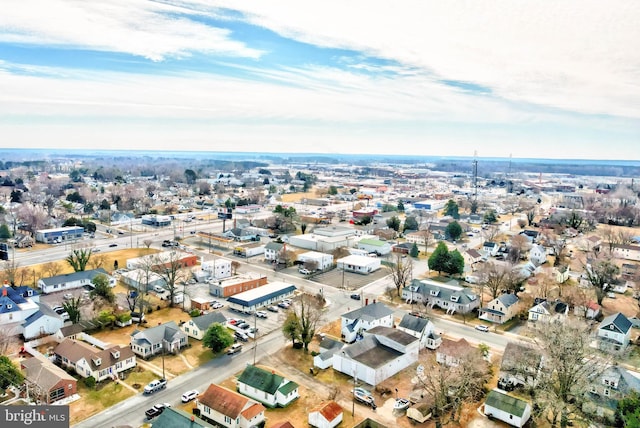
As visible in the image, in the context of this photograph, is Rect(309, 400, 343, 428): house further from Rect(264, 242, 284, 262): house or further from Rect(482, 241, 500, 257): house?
Rect(482, 241, 500, 257): house

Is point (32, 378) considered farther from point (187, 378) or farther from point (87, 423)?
point (187, 378)

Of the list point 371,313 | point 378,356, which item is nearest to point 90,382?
point 378,356

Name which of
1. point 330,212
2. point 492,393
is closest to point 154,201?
point 330,212

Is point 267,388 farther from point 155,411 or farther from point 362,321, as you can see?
point 362,321

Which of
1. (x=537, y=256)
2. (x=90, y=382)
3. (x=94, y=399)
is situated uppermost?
(x=537, y=256)

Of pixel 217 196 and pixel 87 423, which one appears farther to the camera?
pixel 217 196

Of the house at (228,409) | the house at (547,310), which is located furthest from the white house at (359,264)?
the house at (228,409)

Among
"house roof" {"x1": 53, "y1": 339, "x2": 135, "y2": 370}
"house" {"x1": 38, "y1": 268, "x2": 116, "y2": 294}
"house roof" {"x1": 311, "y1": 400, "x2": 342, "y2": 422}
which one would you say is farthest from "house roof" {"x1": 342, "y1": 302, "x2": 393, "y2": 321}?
"house" {"x1": 38, "y1": 268, "x2": 116, "y2": 294}
